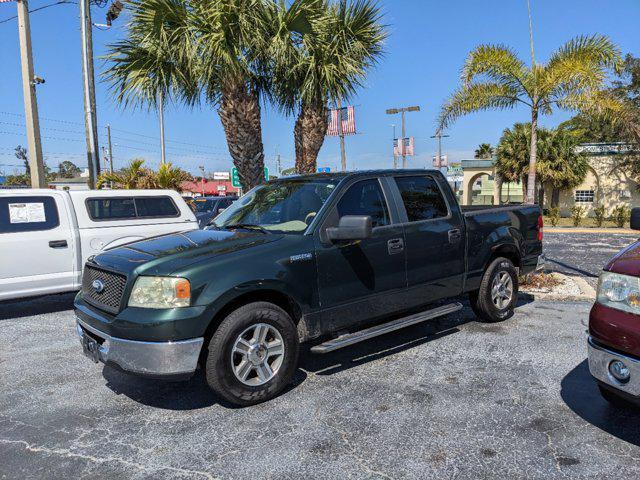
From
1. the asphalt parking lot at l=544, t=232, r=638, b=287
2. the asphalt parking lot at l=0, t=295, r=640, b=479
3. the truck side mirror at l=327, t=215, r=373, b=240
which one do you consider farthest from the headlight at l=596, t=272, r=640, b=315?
the asphalt parking lot at l=544, t=232, r=638, b=287

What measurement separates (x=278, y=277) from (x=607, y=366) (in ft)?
7.54

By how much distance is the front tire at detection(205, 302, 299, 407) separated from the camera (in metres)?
3.62

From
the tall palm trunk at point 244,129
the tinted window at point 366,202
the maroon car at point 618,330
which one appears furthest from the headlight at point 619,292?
the tall palm trunk at point 244,129

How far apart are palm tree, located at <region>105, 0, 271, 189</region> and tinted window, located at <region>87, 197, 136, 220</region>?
300cm

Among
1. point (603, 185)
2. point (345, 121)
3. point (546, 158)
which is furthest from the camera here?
point (603, 185)

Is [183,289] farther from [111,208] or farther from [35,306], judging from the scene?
[35,306]

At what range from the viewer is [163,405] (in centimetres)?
397

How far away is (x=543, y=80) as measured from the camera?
995cm

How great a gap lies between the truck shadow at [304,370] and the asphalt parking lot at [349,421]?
0.02 metres

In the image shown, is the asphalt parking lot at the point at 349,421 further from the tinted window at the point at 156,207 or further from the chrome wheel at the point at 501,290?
the tinted window at the point at 156,207

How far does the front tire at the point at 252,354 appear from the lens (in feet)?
11.9

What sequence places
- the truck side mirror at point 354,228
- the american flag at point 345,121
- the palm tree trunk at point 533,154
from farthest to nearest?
the american flag at point 345,121 < the palm tree trunk at point 533,154 < the truck side mirror at point 354,228

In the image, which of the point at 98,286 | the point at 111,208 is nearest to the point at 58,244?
the point at 111,208

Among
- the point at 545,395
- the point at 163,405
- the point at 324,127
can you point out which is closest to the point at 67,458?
the point at 163,405
